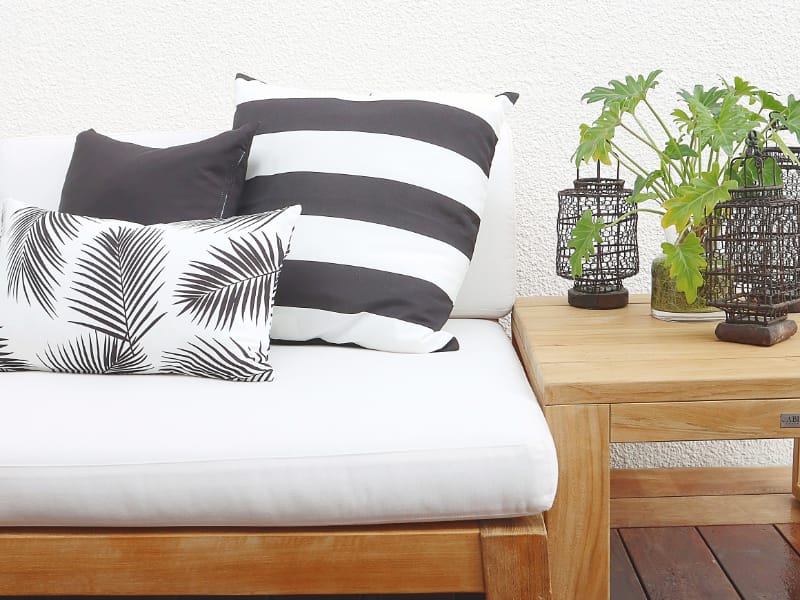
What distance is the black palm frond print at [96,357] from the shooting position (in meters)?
1.28

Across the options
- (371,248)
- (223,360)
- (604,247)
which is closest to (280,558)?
(223,360)

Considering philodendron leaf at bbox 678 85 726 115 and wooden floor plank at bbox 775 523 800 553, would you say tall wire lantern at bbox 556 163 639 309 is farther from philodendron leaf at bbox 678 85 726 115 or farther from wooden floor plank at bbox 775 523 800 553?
wooden floor plank at bbox 775 523 800 553

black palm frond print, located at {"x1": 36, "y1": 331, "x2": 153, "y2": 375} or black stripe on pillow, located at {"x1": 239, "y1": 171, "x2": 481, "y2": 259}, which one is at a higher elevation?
→ black stripe on pillow, located at {"x1": 239, "y1": 171, "x2": 481, "y2": 259}

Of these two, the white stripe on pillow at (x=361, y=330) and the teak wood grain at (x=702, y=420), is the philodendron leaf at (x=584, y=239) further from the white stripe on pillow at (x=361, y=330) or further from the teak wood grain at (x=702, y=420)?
the teak wood grain at (x=702, y=420)

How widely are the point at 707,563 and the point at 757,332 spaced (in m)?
0.49

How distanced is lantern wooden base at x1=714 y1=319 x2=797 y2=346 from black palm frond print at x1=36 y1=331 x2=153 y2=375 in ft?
3.00

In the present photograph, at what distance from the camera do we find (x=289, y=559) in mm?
1113

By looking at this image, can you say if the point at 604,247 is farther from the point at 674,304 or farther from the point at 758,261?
the point at 758,261

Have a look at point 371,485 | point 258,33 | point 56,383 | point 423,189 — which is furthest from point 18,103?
point 371,485

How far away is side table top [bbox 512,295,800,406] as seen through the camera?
1.15m

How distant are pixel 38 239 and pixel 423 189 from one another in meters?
0.64

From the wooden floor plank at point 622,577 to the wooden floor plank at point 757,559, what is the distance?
17 cm

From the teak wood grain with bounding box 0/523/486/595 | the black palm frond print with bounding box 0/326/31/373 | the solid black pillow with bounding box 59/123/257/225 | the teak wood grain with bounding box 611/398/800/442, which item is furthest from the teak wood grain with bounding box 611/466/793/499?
the black palm frond print with bounding box 0/326/31/373

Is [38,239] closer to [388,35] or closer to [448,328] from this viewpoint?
[448,328]
